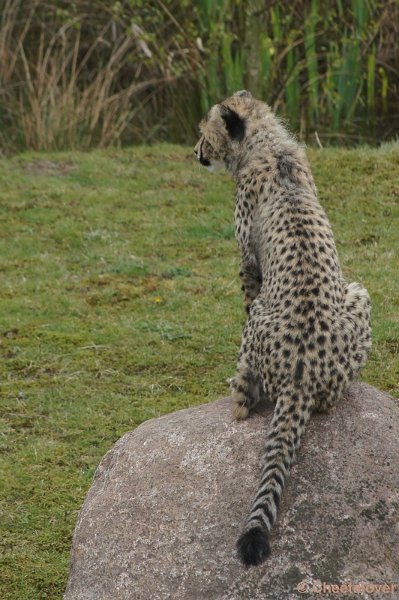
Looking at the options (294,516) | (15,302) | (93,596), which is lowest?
(15,302)

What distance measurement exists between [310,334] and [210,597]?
108 cm

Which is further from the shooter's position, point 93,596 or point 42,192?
point 42,192

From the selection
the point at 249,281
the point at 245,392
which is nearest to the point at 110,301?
the point at 249,281

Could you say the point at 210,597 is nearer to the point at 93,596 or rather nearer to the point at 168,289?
the point at 93,596

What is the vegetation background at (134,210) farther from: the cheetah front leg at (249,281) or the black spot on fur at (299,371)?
the black spot on fur at (299,371)

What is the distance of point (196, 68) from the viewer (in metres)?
13.0

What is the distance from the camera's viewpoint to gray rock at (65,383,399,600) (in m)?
3.95

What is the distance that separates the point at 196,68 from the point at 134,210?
316 centimetres

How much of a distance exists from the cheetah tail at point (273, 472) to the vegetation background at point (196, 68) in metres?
8.48

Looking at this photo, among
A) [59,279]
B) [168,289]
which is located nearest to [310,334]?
[168,289]

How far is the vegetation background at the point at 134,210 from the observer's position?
657cm

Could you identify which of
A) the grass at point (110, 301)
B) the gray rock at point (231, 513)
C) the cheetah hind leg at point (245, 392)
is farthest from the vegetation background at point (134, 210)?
the cheetah hind leg at point (245, 392)

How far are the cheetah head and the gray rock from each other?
170cm

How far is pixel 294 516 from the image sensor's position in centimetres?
404
